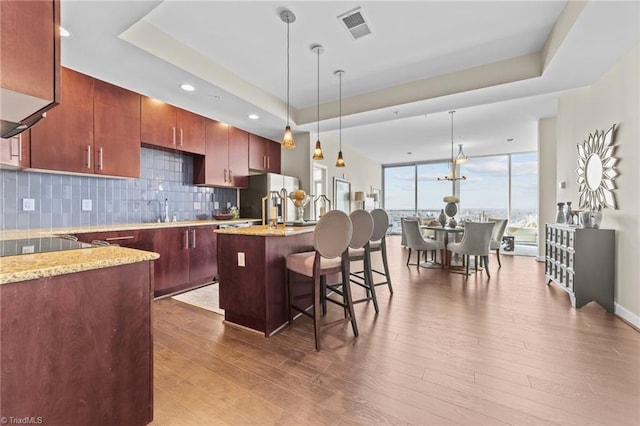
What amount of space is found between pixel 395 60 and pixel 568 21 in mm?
1537

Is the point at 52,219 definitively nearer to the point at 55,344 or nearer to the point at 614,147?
the point at 55,344

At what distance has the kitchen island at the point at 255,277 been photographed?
7.73 ft

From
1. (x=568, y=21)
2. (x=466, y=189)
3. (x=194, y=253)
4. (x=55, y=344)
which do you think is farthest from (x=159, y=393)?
(x=466, y=189)

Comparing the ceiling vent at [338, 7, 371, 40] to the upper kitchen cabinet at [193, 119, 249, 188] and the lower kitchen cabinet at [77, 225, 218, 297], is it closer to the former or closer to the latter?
the upper kitchen cabinet at [193, 119, 249, 188]

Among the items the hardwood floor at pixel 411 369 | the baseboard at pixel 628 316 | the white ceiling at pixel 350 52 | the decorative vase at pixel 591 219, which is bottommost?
the hardwood floor at pixel 411 369

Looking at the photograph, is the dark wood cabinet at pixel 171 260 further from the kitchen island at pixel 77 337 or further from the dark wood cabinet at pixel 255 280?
the kitchen island at pixel 77 337

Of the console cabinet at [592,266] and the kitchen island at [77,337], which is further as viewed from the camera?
the console cabinet at [592,266]

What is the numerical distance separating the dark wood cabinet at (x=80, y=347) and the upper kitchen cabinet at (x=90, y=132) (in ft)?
8.10

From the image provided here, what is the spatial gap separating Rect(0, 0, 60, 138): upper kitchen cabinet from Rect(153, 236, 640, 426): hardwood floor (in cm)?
155

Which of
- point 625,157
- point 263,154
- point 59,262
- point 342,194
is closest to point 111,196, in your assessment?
point 263,154

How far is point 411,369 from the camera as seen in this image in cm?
183

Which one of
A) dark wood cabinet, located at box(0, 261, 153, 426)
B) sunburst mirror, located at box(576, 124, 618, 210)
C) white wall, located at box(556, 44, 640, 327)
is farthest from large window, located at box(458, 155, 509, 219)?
dark wood cabinet, located at box(0, 261, 153, 426)

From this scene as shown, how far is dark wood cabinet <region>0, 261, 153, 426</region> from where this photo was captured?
92 cm

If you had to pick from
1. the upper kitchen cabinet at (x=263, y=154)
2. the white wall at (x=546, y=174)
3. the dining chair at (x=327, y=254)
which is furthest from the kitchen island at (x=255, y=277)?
the white wall at (x=546, y=174)
